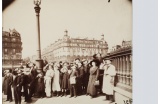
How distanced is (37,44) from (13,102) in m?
0.41

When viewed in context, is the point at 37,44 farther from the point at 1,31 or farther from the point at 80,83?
the point at 80,83

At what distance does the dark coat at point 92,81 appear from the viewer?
1.87 metres

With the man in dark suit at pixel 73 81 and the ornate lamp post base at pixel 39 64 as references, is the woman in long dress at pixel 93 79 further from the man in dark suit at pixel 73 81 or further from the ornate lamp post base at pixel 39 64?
the ornate lamp post base at pixel 39 64

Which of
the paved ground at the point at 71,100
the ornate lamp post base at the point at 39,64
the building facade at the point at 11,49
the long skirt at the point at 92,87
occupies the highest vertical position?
the building facade at the point at 11,49

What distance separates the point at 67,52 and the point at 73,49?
0.05m

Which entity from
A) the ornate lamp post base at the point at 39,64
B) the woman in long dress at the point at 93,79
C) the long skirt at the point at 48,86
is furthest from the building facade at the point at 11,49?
the woman in long dress at the point at 93,79

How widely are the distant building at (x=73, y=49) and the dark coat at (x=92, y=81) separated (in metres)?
0.10

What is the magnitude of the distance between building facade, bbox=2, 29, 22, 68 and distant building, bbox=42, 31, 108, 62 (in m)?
0.17

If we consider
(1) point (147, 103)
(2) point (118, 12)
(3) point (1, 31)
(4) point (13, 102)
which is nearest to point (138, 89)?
(1) point (147, 103)

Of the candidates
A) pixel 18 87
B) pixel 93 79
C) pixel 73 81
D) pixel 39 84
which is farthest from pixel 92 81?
pixel 18 87

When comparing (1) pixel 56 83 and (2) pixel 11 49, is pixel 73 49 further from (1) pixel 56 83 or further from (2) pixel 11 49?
(2) pixel 11 49

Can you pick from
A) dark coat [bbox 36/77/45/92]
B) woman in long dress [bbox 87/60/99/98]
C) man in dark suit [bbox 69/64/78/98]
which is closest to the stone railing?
woman in long dress [bbox 87/60/99/98]

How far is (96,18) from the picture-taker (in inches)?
74.7

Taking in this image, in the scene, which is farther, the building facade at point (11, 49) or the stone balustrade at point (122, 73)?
the stone balustrade at point (122, 73)
